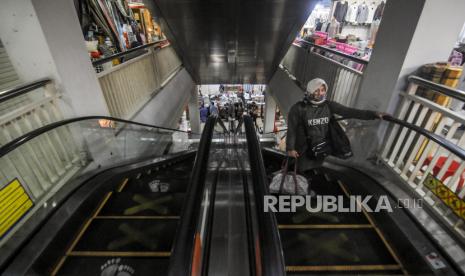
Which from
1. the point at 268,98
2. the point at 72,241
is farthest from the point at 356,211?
the point at 268,98

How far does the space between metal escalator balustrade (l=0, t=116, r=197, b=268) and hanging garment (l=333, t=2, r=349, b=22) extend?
8.73 metres

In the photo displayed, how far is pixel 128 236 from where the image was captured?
2150mm

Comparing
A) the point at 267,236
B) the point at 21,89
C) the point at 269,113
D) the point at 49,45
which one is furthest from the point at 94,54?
the point at 269,113

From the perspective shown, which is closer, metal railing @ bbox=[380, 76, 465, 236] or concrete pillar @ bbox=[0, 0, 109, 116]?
metal railing @ bbox=[380, 76, 465, 236]

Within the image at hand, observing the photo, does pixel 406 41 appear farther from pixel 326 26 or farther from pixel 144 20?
pixel 144 20

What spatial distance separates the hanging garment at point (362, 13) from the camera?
333 inches

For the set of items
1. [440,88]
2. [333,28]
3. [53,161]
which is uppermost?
[333,28]

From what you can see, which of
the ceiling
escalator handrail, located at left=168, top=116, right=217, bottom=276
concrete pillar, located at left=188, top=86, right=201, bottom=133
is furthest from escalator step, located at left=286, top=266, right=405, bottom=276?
concrete pillar, located at left=188, top=86, right=201, bottom=133

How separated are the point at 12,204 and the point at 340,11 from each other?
10664mm

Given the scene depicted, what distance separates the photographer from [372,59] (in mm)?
3057

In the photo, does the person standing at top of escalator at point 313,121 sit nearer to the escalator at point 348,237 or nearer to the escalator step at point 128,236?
the escalator at point 348,237

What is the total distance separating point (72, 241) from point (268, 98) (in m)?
10.8

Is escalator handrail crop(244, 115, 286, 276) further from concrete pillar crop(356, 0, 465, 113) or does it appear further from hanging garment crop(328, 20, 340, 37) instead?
hanging garment crop(328, 20, 340, 37)

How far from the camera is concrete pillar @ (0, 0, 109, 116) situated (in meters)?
2.35
